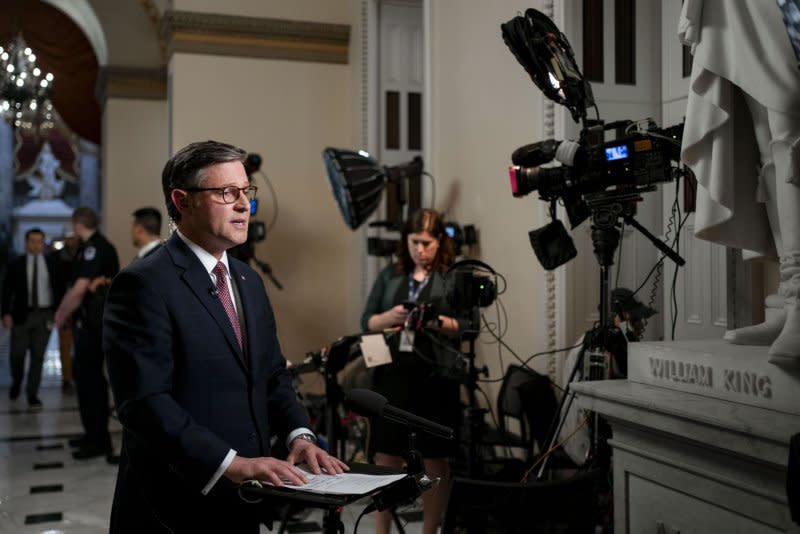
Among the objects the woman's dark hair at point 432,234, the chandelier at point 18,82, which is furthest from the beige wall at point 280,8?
the woman's dark hair at point 432,234

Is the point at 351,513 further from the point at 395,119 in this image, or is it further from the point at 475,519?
the point at 395,119

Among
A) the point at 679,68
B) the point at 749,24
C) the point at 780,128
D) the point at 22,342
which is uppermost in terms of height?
the point at 679,68

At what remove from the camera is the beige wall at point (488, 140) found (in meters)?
4.45

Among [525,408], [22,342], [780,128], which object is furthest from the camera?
[22,342]

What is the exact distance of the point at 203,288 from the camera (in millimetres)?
1973

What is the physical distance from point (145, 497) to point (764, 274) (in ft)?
8.64

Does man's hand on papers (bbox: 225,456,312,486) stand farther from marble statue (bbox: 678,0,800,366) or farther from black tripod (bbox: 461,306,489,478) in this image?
black tripod (bbox: 461,306,489,478)

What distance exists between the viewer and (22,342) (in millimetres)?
8383

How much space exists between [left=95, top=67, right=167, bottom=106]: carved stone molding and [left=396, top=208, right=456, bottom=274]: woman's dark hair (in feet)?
23.2

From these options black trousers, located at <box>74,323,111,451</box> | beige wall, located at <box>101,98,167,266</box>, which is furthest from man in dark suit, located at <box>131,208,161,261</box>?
beige wall, located at <box>101,98,167,266</box>

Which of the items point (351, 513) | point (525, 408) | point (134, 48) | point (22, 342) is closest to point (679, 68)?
point (525, 408)

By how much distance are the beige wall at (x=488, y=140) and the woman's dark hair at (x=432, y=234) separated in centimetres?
52

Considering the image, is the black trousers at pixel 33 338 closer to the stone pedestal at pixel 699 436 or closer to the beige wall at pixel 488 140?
the beige wall at pixel 488 140

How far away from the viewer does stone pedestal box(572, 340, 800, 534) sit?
6.42ft
